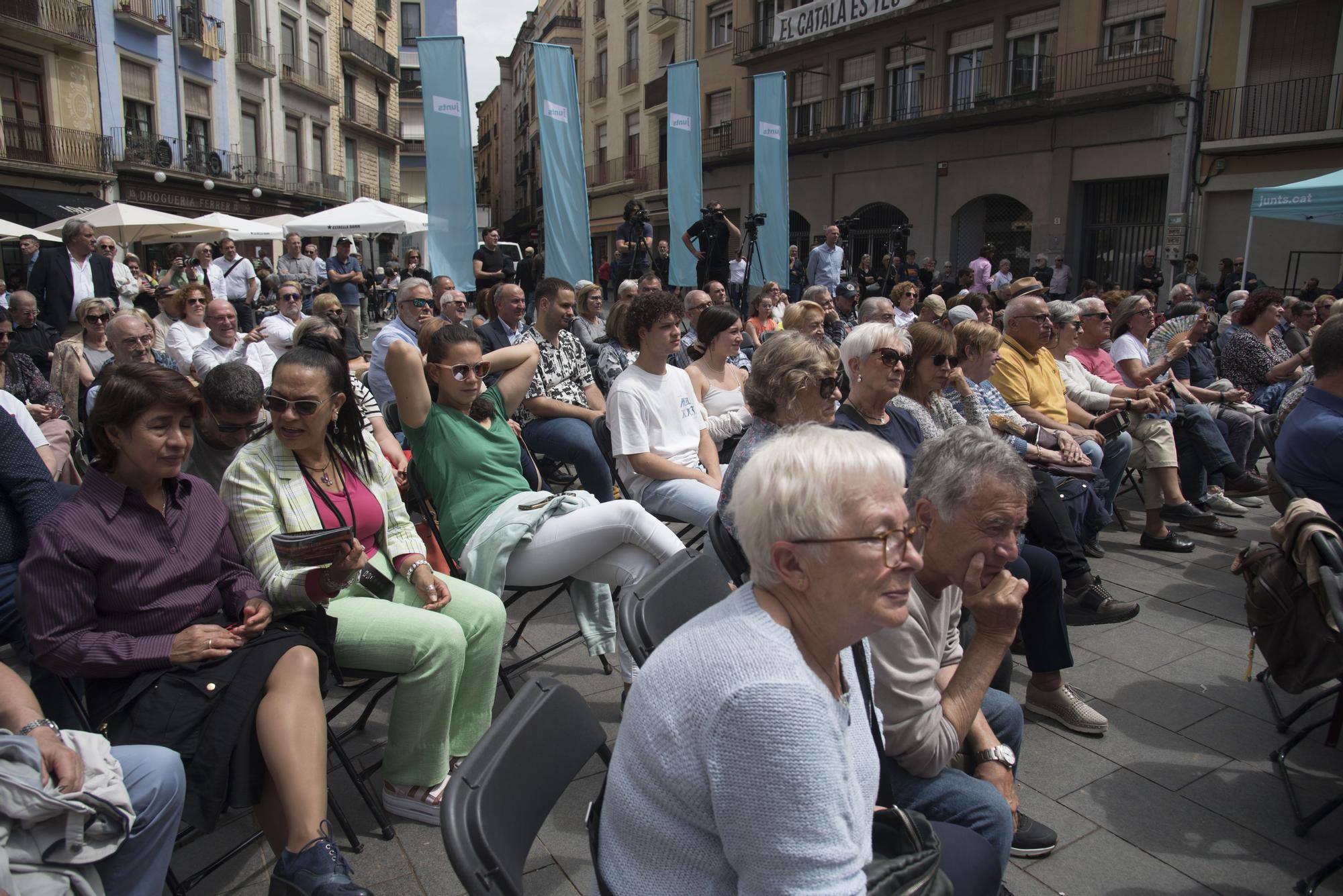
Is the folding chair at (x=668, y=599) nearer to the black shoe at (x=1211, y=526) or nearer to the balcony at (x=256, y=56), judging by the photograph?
the black shoe at (x=1211, y=526)

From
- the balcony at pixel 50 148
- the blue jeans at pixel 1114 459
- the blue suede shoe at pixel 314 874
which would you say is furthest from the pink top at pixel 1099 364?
the balcony at pixel 50 148

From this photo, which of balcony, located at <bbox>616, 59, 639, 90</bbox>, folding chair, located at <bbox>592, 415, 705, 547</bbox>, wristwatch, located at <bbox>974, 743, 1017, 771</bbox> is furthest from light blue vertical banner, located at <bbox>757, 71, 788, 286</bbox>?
balcony, located at <bbox>616, 59, 639, 90</bbox>

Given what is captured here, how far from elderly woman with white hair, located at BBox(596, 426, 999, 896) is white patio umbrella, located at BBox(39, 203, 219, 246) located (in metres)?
16.1

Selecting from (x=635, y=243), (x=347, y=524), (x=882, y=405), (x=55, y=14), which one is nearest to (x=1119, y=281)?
(x=635, y=243)

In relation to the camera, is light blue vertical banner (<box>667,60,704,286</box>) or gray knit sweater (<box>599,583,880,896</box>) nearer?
gray knit sweater (<box>599,583,880,896</box>)

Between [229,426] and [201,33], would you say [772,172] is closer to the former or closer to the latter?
[229,426]

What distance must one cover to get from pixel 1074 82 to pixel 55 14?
77.9 feet

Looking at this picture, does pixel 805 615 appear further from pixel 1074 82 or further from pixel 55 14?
pixel 55 14

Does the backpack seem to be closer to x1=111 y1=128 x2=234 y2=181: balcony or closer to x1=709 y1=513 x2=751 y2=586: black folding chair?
x1=709 y1=513 x2=751 y2=586: black folding chair

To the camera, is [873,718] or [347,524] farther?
[347,524]

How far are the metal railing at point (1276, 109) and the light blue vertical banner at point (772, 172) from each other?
9439 millimetres

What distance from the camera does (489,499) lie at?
3.33 m

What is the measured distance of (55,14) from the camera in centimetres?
2081

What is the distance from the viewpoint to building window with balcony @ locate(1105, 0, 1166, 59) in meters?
17.7
